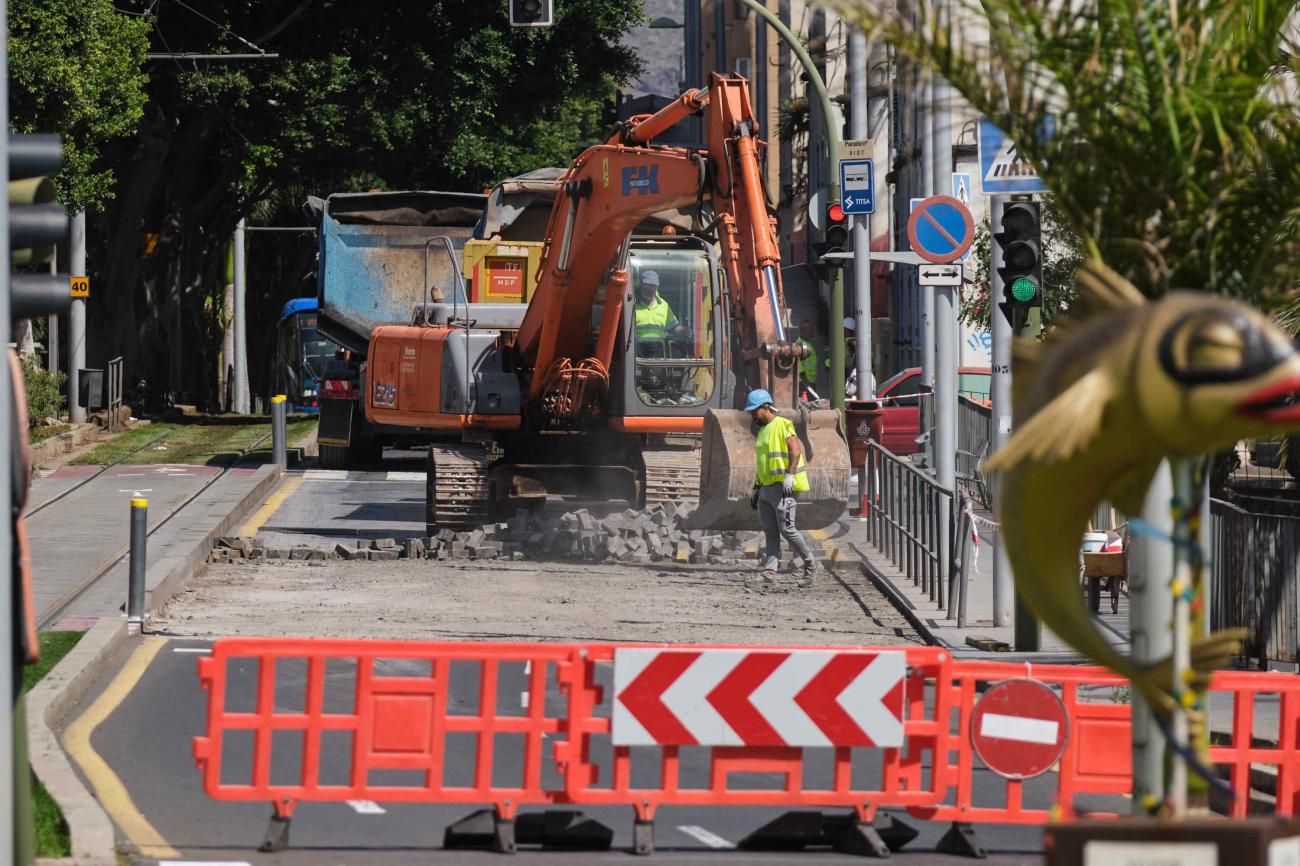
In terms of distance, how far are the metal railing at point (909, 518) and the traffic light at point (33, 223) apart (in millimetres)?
10584

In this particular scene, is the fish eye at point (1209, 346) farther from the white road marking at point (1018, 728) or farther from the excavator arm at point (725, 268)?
the excavator arm at point (725, 268)

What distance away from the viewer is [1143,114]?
531cm

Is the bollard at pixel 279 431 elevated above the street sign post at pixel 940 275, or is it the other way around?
the street sign post at pixel 940 275

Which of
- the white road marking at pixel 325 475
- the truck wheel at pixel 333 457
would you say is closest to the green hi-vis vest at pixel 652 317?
the white road marking at pixel 325 475

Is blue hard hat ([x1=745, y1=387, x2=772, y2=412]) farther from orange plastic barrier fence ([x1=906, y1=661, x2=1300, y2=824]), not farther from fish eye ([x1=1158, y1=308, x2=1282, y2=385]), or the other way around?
fish eye ([x1=1158, y1=308, x2=1282, y2=385])

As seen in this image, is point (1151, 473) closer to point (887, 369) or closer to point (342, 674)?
point (342, 674)

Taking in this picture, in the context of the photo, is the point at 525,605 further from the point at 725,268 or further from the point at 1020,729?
the point at 1020,729

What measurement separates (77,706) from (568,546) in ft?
27.9

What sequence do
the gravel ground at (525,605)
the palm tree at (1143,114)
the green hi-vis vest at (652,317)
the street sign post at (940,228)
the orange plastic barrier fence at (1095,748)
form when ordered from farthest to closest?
the green hi-vis vest at (652,317) → the street sign post at (940,228) → the gravel ground at (525,605) → the orange plastic barrier fence at (1095,748) → the palm tree at (1143,114)

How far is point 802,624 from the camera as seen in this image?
15.3 meters

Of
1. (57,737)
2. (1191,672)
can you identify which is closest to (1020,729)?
(1191,672)

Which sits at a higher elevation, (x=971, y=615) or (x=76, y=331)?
(x=76, y=331)

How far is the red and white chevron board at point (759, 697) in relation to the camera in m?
8.49

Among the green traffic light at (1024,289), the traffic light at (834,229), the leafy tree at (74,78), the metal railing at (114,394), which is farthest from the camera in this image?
the metal railing at (114,394)
